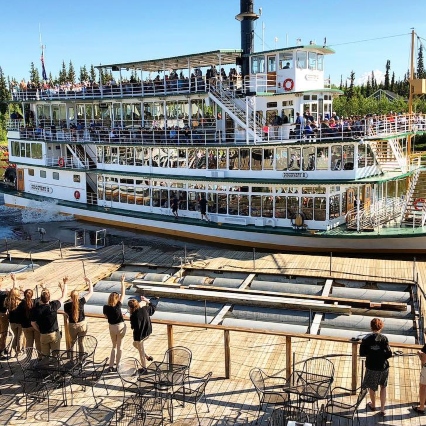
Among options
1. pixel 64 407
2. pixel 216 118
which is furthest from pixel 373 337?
pixel 216 118

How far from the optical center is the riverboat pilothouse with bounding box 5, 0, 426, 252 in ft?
69.6

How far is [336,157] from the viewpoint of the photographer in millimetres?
21188

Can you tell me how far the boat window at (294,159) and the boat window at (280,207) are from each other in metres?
1.40

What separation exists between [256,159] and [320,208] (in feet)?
12.1

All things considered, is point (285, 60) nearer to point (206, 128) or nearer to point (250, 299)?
point (206, 128)

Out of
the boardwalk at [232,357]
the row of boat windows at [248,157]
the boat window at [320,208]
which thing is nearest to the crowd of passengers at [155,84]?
the row of boat windows at [248,157]

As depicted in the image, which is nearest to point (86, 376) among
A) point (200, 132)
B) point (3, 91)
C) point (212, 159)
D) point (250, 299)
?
point (250, 299)

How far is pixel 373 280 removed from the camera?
16.5 metres

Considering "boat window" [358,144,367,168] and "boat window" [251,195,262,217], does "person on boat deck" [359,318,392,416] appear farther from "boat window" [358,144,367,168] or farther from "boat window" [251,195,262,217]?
"boat window" [251,195,262,217]

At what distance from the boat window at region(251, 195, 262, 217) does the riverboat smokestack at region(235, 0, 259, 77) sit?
631 cm

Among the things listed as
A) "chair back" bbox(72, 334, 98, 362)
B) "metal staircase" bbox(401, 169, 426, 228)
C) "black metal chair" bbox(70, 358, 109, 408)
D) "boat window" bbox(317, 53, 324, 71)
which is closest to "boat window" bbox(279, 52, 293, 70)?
"boat window" bbox(317, 53, 324, 71)

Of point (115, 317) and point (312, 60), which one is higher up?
point (312, 60)

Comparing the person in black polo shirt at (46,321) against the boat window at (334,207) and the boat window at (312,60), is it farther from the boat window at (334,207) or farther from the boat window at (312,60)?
the boat window at (312,60)

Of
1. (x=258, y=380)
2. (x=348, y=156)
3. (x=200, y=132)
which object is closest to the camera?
(x=258, y=380)
